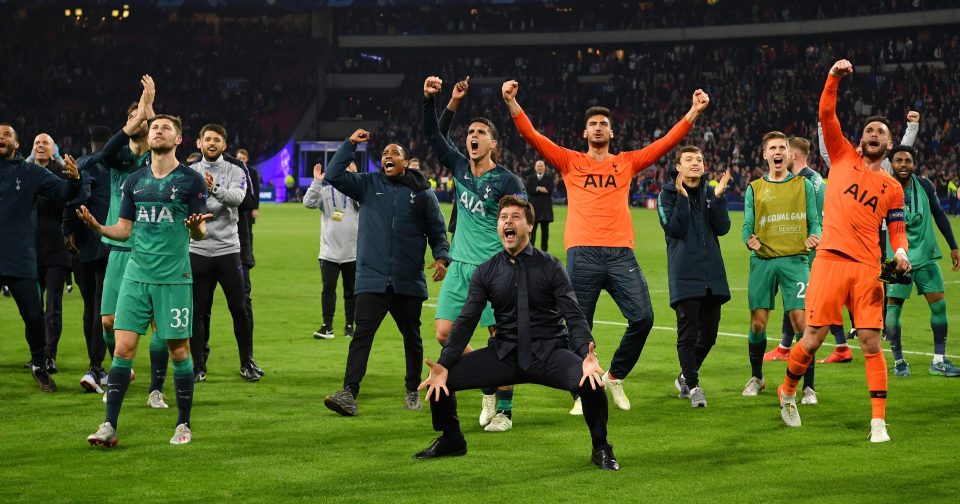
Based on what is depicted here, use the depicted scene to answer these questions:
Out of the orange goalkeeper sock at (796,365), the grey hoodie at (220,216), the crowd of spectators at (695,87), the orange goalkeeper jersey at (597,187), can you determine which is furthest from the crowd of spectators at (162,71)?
the orange goalkeeper sock at (796,365)

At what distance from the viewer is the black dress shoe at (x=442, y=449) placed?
25.9 ft

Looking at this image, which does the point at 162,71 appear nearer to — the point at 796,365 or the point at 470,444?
the point at 470,444

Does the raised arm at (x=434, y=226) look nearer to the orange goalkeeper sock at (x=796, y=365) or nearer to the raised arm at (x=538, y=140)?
the raised arm at (x=538, y=140)

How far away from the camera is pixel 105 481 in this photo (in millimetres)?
7238

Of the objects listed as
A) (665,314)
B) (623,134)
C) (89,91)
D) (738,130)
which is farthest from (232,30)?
(665,314)

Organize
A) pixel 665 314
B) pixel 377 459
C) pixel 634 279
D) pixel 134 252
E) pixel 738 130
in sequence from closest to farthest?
pixel 377 459, pixel 134 252, pixel 634 279, pixel 665 314, pixel 738 130

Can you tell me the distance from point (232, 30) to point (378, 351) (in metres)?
59.3

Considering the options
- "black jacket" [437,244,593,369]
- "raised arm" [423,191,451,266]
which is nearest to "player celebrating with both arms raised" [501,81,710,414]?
"raised arm" [423,191,451,266]

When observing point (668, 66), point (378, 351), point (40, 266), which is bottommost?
point (378, 351)

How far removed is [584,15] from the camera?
67562mm

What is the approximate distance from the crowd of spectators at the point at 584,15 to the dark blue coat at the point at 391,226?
52.0 meters

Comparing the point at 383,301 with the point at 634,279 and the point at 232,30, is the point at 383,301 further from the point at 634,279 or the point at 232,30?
the point at 232,30

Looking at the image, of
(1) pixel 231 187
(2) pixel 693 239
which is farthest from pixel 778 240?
(1) pixel 231 187

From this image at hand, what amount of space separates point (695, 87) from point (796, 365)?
50.7 metres
